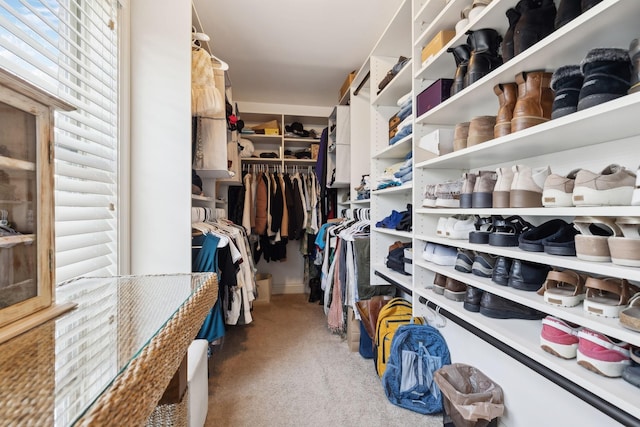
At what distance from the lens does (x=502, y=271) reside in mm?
979

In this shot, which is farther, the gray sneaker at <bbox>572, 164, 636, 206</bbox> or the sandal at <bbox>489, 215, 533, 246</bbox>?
the sandal at <bbox>489, 215, 533, 246</bbox>

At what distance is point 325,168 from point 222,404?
2293 mm

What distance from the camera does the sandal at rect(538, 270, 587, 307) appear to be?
30.3 inches

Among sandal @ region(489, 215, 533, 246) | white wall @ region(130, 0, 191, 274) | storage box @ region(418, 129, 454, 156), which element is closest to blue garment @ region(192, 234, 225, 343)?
white wall @ region(130, 0, 191, 274)

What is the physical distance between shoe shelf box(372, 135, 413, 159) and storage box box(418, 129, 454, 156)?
14 centimetres

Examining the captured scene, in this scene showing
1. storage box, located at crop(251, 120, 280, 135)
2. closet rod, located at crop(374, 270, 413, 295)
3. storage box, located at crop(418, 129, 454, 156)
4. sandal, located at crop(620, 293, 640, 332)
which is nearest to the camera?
sandal, located at crop(620, 293, 640, 332)

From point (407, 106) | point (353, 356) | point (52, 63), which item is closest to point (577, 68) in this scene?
point (407, 106)

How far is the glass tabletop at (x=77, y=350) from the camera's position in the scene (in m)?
0.29

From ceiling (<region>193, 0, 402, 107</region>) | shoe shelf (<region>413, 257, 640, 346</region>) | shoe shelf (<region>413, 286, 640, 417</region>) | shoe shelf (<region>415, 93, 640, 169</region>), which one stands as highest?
ceiling (<region>193, 0, 402, 107</region>)

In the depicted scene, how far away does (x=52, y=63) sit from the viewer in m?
0.90

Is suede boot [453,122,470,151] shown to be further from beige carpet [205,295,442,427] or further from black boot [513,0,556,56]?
beige carpet [205,295,442,427]

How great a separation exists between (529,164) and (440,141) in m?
0.37

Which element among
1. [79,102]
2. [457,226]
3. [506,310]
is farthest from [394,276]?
[79,102]

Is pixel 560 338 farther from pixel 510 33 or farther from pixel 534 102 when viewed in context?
pixel 510 33
